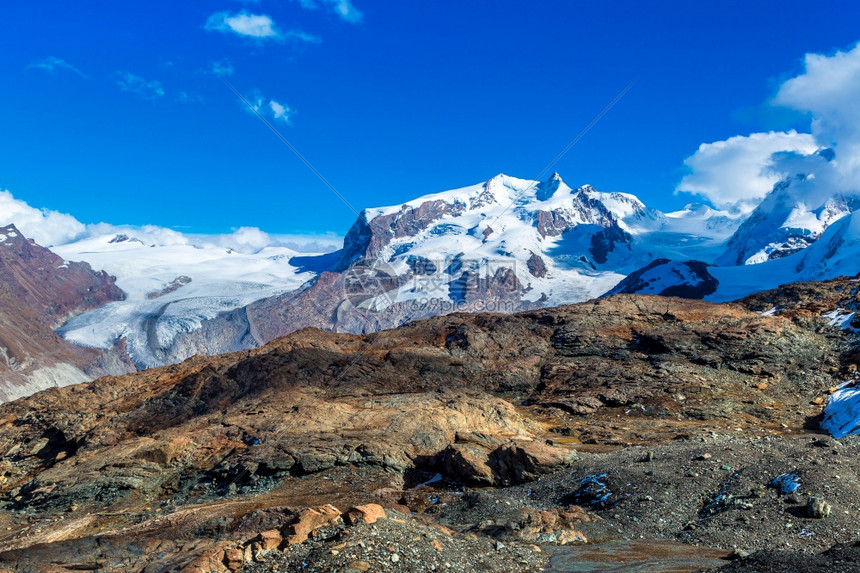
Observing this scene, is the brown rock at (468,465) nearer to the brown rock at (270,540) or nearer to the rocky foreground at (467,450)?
the rocky foreground at (467,450)

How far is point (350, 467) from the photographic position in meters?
31.5

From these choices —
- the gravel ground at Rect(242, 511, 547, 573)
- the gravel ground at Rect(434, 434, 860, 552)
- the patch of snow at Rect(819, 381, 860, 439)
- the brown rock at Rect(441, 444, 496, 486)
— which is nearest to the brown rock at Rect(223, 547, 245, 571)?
the gravel ground at Rect(242, 511, 547, 573)

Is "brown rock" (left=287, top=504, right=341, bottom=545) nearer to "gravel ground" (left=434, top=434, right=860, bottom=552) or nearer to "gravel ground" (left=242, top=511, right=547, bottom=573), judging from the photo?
"gravel ground" (left=242, top=511, right=547, bottom=573)

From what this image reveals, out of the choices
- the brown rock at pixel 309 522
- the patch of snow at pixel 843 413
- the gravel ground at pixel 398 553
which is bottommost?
the gravel ground at pixel 398 553

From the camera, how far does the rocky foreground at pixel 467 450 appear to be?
18922 millimetres

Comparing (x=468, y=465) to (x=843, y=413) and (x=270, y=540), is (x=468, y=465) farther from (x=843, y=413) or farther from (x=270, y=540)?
(x=843, y=413)

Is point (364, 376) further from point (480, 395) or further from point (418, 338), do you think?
point (418, 338)

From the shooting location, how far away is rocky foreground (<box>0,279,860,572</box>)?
1892 cm

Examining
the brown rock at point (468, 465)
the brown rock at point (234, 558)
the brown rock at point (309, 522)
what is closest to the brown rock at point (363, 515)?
the brown rock at point (309, 522)

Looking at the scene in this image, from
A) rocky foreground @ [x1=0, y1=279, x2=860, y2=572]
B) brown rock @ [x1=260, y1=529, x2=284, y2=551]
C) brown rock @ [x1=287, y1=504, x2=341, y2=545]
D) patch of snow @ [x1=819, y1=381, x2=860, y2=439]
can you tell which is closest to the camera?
brown rock @ [x1=260, y1=529, x2=284, y2=551]

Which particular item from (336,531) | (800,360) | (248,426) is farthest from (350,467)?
(800,360)

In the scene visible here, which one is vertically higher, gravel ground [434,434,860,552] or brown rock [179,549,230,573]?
gravel ground [434,434,860,552]

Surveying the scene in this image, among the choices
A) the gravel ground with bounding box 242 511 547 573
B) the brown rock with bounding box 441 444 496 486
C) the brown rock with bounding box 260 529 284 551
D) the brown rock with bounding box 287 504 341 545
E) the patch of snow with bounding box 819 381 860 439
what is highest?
the patch of snow with bounding box 819 381 860 439

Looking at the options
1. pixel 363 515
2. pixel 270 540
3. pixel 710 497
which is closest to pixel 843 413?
pixel 710 497
